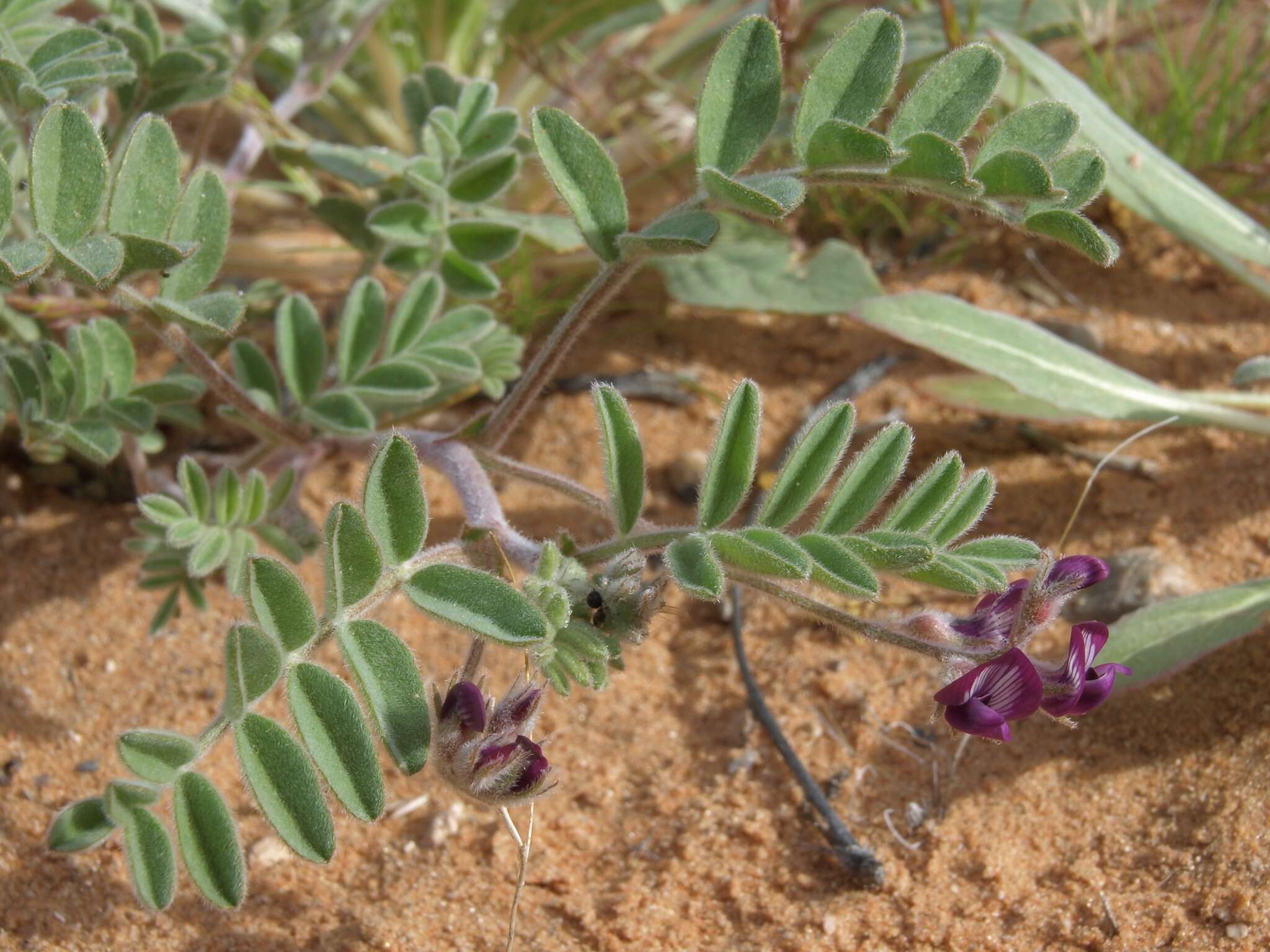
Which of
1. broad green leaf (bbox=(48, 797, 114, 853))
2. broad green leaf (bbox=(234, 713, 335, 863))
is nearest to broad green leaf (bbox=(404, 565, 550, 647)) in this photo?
broad green leaf (bbox=(234, 713, 335, 863))

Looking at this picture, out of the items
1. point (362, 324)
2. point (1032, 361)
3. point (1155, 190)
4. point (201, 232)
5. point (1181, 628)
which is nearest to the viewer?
point (201, 232)

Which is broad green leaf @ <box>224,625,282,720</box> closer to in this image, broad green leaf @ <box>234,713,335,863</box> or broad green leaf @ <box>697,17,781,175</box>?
broad green leaf @ <box>234,713,335,863</box>

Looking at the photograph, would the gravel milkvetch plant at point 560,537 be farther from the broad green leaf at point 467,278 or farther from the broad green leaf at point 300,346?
the broad green leaf at point 467,278

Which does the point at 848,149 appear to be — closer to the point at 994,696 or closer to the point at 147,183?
the point at 994,696

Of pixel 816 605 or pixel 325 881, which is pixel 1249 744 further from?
pixel 325 881

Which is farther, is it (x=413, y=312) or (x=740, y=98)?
(x=413, y=312)

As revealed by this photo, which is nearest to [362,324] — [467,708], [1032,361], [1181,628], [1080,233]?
[467,708]

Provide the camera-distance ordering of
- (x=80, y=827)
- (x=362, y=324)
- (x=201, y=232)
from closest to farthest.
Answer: (x=80, y=827)
(x=201, y=232)
(x=362, y=324)
